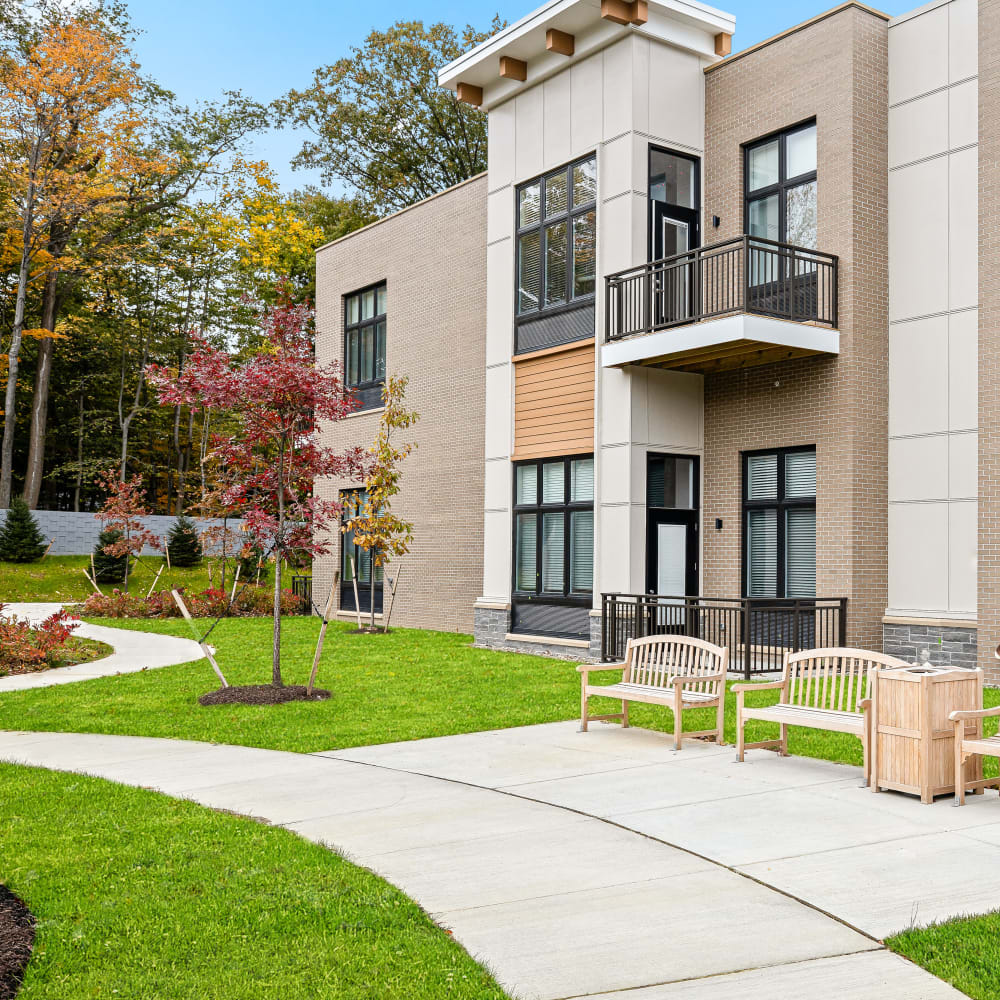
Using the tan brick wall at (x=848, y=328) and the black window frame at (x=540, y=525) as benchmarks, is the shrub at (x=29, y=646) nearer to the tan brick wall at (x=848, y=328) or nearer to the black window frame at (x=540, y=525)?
the black window frame at (x=540, y=525)

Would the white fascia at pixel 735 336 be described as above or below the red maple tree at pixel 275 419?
above

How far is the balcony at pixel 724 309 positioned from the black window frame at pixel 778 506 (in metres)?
1.40

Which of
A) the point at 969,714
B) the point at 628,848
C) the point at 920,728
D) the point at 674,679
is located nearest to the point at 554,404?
the point at 674,679

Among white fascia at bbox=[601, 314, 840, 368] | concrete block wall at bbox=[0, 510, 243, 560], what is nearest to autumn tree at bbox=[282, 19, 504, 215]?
concrete block wall at bbox=[0, 510, 243, 560]

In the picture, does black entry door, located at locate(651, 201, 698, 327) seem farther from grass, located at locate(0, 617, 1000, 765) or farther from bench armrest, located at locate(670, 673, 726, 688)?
bench armrest, located at locate(670, 673, 726, 688)

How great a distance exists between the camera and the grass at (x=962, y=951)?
4316 millimetres

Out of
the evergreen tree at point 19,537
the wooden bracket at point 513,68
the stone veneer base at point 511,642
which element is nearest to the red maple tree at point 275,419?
the stone veneer base at point 511,642

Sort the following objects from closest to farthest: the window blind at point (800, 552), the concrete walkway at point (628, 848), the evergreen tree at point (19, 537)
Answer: the concrete walkway at point (628, 848) → the window blind at point (800, 552) → the evergreen tree at point (19, 537)

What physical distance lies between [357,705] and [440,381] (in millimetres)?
12148

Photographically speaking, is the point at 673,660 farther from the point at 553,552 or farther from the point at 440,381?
the point at 440,381

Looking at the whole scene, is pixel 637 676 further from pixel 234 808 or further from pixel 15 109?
pixel 15 109

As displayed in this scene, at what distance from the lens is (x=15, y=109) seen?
117ft

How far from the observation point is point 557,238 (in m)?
18.8

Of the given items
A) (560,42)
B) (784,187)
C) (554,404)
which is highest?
(560,42)
